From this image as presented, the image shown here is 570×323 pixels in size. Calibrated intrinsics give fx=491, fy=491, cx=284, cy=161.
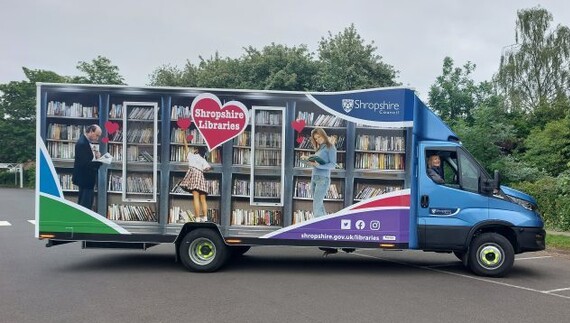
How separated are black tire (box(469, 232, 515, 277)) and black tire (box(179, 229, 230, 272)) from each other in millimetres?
4432

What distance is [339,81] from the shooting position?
89.4 feet

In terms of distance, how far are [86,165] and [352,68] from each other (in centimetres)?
2045

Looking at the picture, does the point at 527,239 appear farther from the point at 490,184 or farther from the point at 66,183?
the point at 66,183

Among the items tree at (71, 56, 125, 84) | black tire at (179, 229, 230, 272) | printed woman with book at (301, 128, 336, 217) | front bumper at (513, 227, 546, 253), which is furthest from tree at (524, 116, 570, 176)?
tree at (71, 56, 125, 84)

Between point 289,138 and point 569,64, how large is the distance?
39766 millimetres

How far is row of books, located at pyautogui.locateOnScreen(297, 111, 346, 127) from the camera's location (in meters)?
8.52

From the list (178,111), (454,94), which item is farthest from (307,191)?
(454,94)

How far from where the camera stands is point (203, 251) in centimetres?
873

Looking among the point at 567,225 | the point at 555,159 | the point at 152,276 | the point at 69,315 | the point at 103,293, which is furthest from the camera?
the point at 555,159

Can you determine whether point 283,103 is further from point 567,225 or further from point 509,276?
point 567,225

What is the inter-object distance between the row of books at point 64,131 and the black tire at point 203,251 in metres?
2.59

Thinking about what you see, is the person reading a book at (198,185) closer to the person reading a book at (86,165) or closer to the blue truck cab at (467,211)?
the person reading a book at (86,165)

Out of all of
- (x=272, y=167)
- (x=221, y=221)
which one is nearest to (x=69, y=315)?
(x=221, y=221)

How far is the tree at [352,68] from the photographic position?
27266 millimetres
